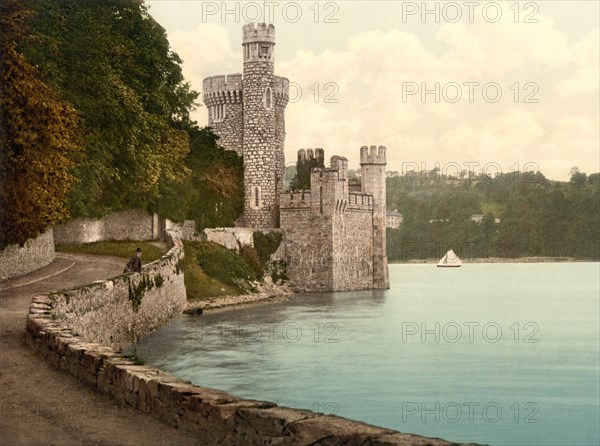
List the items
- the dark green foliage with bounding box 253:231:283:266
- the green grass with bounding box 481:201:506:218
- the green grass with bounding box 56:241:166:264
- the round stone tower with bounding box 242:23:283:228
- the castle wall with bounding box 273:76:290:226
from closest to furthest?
the green grass with bounding box 56:241:166:264
the dark green foliage with bounding box 253:231:283:266
the round stone tower with bounding box 242:23:283:228
the castle wall with bounding box 273:76:290:226
the green grass with bounding box 481:201:506:218

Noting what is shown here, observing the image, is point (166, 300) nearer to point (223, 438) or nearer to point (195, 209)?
point (195, 209)

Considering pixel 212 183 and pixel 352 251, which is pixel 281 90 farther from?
pixel 352 251

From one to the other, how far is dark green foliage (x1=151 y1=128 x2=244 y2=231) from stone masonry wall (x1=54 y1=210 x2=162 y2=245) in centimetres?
306

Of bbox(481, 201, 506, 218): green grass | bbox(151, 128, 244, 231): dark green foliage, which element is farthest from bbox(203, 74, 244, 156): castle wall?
bbox(481, 201, 506, 218): green grass

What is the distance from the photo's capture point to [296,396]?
2194 cm

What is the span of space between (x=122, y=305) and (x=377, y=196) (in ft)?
117

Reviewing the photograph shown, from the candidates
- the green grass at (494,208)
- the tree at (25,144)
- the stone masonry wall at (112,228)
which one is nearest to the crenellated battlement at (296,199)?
the stone masonry wall at (112,228)

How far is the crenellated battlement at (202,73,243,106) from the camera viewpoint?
57.3 m

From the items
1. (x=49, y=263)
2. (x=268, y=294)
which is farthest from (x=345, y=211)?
(x=49, y=263)

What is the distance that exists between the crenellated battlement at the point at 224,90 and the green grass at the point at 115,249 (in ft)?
68.6

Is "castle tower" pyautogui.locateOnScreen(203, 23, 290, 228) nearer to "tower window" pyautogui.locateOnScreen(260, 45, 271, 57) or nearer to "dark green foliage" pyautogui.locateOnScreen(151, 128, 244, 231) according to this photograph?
"tower window" pyautogui.locateOnScreen(260, 45, 271, 57)

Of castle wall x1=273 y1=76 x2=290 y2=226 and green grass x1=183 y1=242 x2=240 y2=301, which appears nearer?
green grass x1=183 y1=242 x2=240 y2=301

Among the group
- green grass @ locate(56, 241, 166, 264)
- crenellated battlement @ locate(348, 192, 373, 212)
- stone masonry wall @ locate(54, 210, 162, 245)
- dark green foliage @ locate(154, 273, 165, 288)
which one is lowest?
dark green foliage @ locate(154, 273, 165, 288)

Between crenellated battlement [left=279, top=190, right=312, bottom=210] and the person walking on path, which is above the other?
crenellated battlement [left=279, top=190, right=312, bottom=210]
